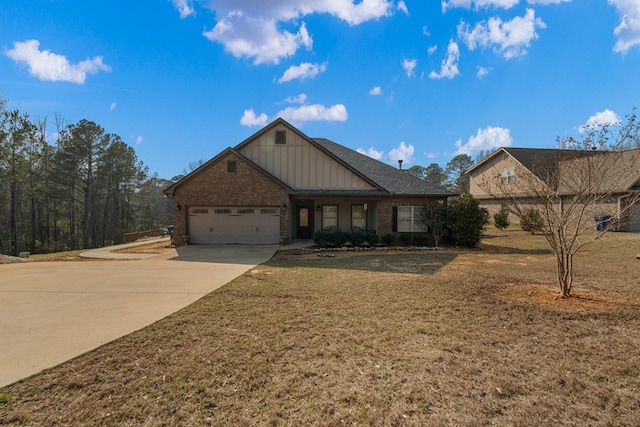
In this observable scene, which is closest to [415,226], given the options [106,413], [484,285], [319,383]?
[484,285]

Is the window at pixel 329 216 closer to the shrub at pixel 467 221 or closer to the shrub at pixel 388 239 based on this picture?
the shrub at pixel 388 239

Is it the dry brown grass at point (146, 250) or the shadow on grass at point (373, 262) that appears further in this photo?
the dry brown grass at point (146, 250)

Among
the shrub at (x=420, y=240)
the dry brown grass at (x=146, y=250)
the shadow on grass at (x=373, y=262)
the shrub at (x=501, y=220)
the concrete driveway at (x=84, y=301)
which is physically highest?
the shrub at (x=501, y=220)

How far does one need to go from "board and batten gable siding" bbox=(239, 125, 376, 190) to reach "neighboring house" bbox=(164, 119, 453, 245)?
53 millimetres

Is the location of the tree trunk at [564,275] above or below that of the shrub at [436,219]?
below

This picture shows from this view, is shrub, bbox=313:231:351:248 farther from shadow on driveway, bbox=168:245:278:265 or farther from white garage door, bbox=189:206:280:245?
white garage door, bbox=189:206:280:245

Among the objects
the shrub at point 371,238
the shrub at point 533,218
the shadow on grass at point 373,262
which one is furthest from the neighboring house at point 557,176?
the shrub at point 371,238

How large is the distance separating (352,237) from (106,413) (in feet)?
39.6

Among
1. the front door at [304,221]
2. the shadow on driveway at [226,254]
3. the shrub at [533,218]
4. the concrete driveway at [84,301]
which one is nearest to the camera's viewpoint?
the concrete driveway at [84,301]

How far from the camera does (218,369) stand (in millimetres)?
3113

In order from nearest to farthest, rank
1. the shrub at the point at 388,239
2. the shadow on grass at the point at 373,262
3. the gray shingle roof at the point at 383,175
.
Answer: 1. the shadow on grass at the point at 373,262
2. the shrub at the point at 388,239
3. the gray shingle roof at the point at 383,175

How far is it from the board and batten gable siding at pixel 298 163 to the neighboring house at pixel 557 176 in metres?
6.82

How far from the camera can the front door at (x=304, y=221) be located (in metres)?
17.2

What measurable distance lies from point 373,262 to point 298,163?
310 inches
